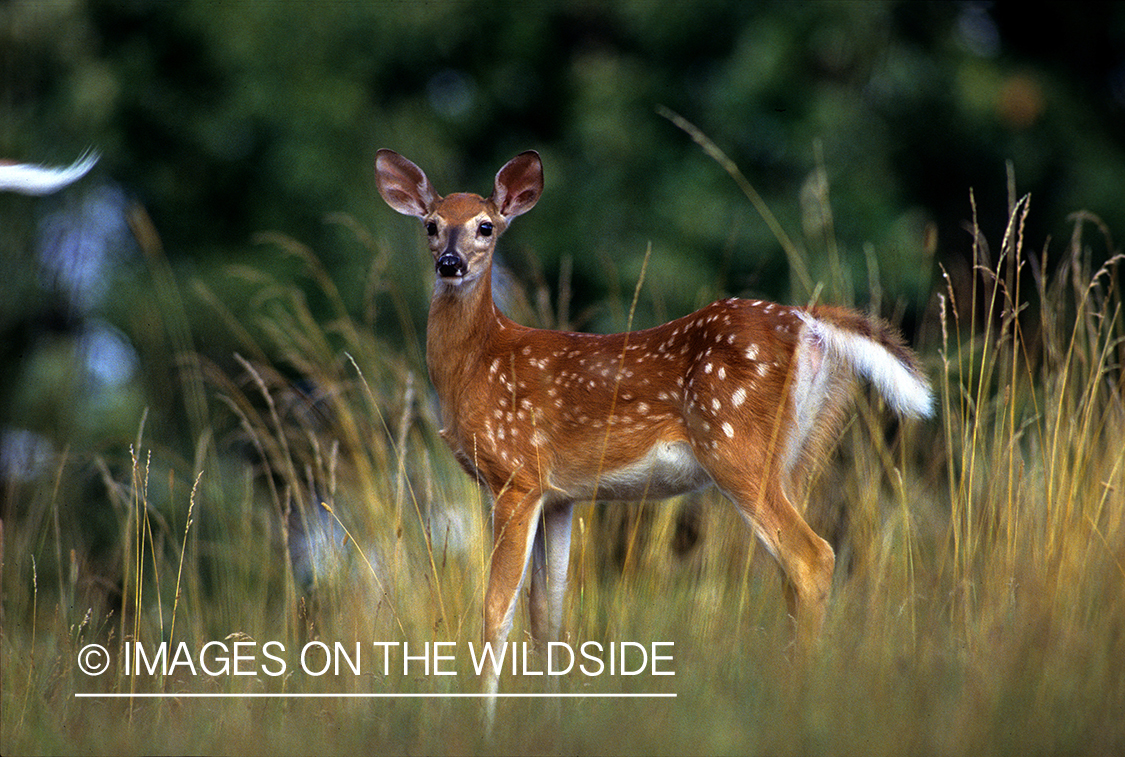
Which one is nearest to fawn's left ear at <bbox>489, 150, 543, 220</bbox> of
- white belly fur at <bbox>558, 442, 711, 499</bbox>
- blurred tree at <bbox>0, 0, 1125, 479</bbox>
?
white belly fur at <bbox>558, 442, 711, 499</bbox>

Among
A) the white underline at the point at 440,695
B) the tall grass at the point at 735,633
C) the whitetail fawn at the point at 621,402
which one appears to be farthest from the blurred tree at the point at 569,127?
the white underline at the point at 440,695

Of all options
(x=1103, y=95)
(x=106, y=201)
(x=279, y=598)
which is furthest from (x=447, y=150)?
(x=1103, y=95)

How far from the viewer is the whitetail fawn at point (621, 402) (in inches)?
132

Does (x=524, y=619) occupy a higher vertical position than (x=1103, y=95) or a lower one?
lower

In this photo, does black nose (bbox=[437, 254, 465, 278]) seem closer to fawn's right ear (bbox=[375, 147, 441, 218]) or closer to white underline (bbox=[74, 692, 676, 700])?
fawn's right ear (bbox=[375, 147, 441, 218])

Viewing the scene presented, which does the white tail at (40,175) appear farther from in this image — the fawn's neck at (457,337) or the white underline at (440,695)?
the white underline at (440,695)

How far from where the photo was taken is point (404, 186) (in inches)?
155

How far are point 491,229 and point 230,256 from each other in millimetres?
5508

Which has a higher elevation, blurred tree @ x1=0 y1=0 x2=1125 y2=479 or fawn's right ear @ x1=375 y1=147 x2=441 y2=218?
blurred tree @ x1=0 y1=0 x2=1125 y2=479

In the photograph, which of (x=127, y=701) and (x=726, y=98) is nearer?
(x=127, y=701)

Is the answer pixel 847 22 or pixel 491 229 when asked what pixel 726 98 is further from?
pixel 491 229

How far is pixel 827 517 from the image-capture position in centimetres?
541

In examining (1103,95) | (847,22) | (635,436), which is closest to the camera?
(635,436)

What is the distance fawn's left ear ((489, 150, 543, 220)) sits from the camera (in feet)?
12.4
